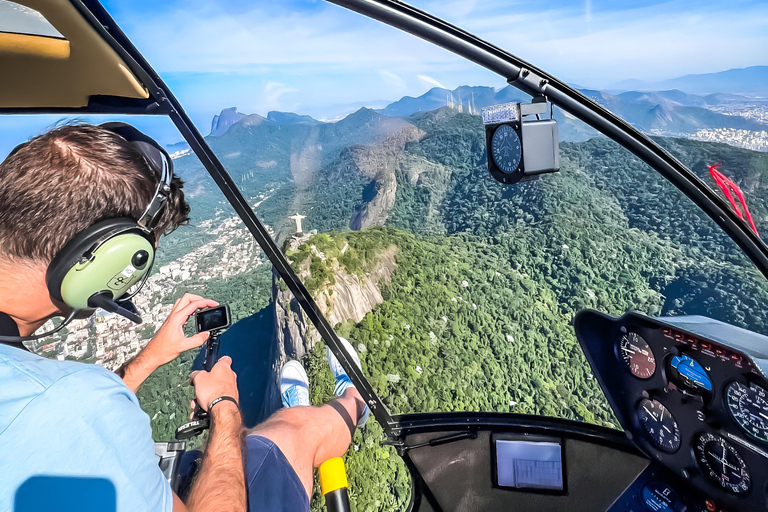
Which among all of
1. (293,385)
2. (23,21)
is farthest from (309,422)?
(23,21)

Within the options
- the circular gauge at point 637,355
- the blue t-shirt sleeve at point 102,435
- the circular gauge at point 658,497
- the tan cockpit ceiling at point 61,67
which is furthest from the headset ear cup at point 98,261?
the circular gauge at point 658,497

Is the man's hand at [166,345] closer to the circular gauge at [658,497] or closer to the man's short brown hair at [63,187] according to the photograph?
the man's short brown hair at [63,187]

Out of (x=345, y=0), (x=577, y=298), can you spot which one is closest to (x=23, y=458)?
(x=345, y=0)

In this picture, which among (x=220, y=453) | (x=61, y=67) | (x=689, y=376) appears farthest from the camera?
(x=689, y=376)

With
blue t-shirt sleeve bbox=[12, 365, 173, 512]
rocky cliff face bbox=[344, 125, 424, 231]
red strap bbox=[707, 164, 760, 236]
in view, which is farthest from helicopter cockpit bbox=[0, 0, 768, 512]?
rocky cliff face bbox=[344, 125, 424, 231]

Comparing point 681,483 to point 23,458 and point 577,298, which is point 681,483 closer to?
point 23,458

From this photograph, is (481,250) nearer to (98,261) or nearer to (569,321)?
(569,321)
